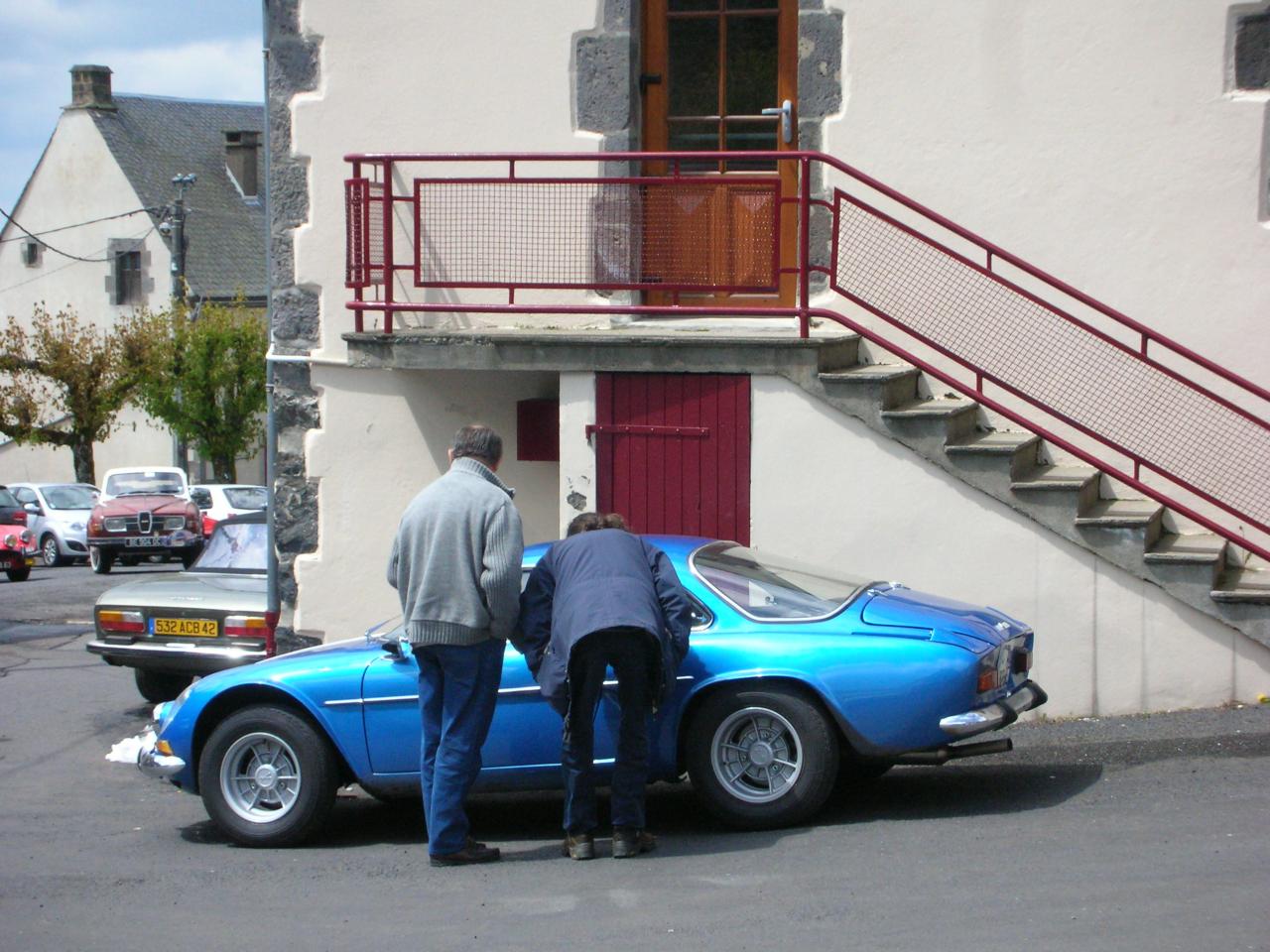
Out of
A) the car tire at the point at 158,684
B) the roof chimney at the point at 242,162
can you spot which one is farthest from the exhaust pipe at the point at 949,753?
the roof chimney at the point at 242,162

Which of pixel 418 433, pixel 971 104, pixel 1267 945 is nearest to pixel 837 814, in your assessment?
pixel 1267 945

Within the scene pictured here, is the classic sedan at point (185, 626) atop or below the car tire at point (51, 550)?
atop

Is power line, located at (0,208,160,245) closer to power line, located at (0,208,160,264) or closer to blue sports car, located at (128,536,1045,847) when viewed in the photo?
power line, located at (0,208,160,264)

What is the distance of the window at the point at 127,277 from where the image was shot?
1658 inches

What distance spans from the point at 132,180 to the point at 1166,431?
37551 mm

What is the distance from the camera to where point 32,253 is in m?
43.7

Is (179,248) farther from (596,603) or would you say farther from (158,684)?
(596,603)

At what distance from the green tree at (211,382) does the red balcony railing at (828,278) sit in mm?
25848

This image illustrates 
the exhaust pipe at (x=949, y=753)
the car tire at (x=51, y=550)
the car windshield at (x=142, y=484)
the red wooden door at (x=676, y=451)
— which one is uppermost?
the red wooden door at (x=676, y=451)

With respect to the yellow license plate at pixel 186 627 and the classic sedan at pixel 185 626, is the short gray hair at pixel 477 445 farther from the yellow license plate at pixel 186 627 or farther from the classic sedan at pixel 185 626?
the yellow license plate at pixel 186 627

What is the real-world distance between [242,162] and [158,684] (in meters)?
36.8

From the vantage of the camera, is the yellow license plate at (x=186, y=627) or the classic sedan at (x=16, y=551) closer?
the yellow license plate at (x=186, y=627)

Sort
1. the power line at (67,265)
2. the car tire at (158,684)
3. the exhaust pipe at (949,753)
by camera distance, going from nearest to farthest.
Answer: the exhaust pipe at (949,753), the car tire at (158,684), the power line at (67,265)

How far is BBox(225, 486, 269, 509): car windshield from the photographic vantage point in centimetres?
3002
